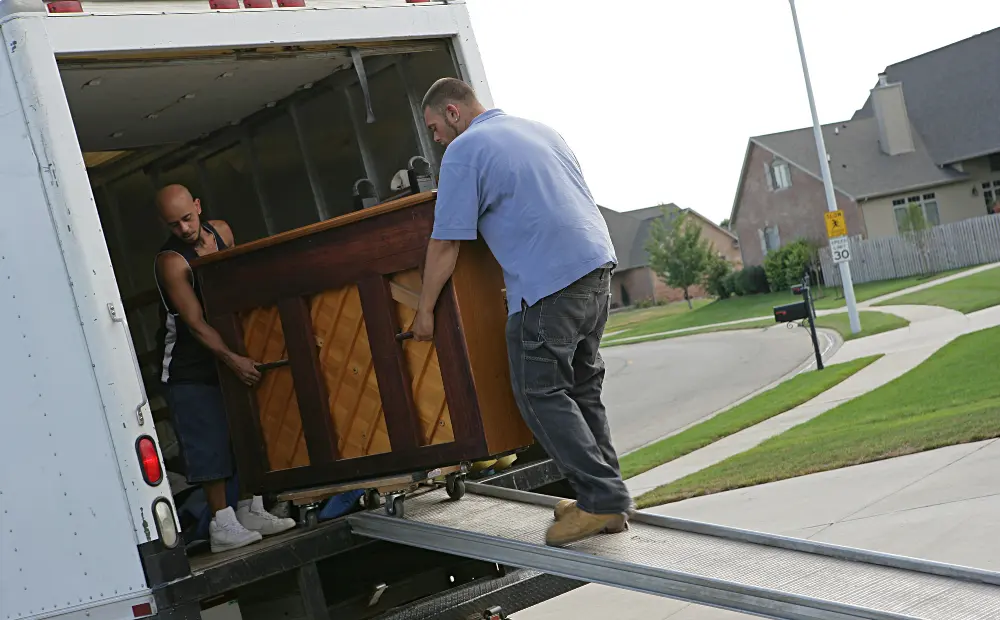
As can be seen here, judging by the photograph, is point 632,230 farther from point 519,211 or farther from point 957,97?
point 519,211

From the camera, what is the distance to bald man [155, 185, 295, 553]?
5.44 m

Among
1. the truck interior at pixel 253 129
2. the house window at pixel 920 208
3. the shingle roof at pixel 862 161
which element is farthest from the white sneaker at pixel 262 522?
the shingle roof at pixel 862 161

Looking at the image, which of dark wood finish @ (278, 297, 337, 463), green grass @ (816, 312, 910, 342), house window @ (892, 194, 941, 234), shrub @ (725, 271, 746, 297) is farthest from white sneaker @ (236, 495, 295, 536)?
shrub @ (725, 271, 746, 297)

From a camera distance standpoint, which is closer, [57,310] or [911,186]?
[57,310]

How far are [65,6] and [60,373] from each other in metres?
1.42

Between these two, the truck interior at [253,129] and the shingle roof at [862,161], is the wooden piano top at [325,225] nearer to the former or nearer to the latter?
the truck interior at [253,129]

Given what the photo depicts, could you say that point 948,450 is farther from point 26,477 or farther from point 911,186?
point 911,186

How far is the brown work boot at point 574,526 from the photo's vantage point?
4.52 meters

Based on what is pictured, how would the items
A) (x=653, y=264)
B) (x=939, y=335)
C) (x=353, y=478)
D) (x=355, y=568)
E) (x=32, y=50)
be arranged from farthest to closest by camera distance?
(x=653, y=264) → (x=939, y=335) → (x=355, y=568) → (x=353, y=478) → (x=32, y=50)

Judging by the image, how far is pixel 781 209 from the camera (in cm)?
5606

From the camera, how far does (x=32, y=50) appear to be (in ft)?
14.4

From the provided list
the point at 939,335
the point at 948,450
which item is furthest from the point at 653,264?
the point at 948,450

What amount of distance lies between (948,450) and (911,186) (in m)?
44.0

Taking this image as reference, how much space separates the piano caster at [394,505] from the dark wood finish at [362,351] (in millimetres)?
162
